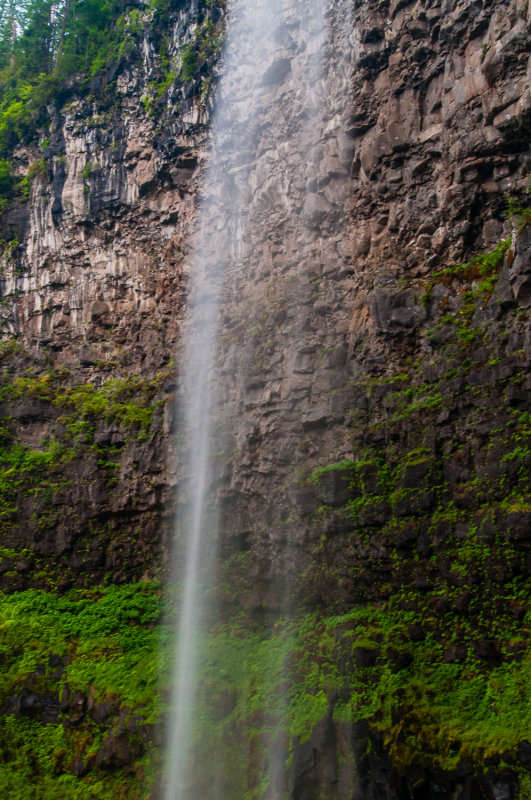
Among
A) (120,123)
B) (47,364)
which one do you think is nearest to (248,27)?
(120,123)

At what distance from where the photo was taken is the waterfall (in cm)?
1620

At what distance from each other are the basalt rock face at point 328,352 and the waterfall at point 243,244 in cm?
11

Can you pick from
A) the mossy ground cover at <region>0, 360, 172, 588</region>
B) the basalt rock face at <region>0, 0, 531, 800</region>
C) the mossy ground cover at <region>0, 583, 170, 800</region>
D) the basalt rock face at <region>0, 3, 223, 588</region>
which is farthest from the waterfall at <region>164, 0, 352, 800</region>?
the mossy ground cover at <region>0, 360, 172, 588</region>

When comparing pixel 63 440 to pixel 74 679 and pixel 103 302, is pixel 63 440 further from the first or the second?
pixel 74 679

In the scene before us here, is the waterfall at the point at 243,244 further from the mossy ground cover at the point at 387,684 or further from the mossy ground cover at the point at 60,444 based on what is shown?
the mossy ground cover at the point at 60,444

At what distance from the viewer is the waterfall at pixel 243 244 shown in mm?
16203

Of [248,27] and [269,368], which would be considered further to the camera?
[248,27]

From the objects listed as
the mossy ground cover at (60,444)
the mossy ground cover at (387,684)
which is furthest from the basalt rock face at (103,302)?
the mossy ground cover at (387,684)

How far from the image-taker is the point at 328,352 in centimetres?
1598

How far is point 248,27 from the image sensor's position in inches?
813

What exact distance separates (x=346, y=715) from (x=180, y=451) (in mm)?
8355

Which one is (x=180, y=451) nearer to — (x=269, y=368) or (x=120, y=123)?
(x=269, y=368)

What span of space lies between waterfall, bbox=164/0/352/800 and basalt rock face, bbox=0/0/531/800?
11cm

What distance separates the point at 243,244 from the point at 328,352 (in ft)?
17.6
